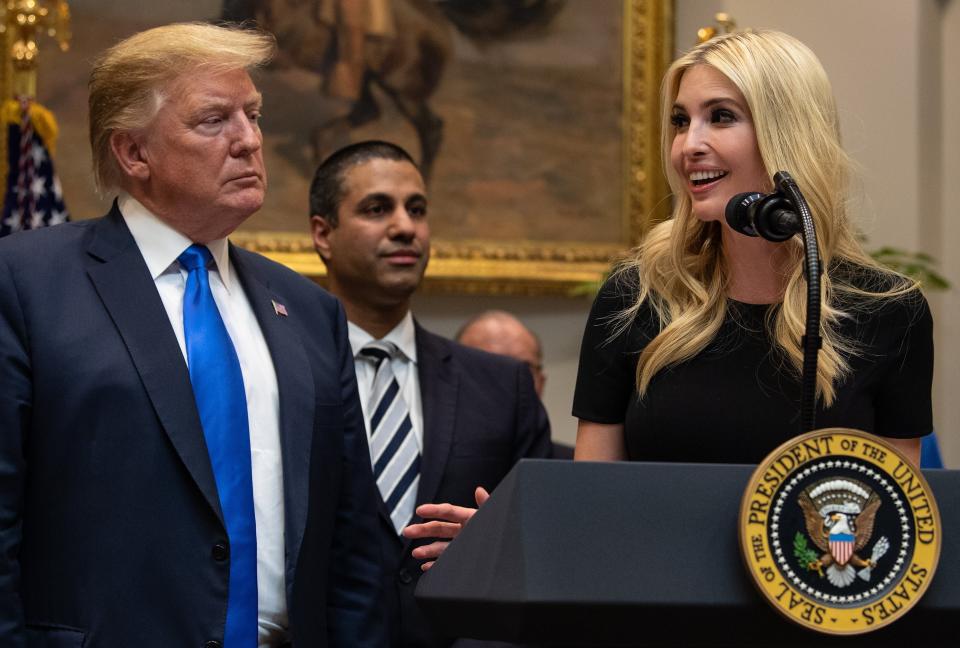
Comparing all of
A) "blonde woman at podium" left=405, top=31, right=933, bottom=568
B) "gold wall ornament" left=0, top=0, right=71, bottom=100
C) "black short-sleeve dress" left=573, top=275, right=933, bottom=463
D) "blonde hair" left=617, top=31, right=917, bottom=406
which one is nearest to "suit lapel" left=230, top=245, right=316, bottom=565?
"blonde woman at podium" left=405, top=31, right=933, bottom=568

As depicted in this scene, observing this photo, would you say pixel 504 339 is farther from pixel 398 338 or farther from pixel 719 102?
pixel 719 102

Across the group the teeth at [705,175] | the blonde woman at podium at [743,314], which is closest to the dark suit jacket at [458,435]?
the blonde woman at podium at [743,314]

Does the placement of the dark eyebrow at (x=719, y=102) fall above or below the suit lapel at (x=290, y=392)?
above

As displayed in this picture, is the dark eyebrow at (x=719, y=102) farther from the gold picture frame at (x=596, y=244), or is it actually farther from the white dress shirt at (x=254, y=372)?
the gold picture frame at (x=596, y=244)

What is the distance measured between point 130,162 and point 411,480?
1.34 metres

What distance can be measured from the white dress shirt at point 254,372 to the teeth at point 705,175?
38.8 inches

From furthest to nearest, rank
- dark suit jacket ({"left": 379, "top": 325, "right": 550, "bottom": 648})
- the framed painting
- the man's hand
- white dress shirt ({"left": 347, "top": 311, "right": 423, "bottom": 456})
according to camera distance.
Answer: the framed painting, white dress shirt ({"left": 347, "top": 311, "right": 423, "bottom": 456}), dark suit jacket ({"left": 379, "top": 325, "right": 550, "bottom": 648}), the man's hand

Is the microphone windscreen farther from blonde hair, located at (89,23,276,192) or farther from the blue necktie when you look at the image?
blonde hair, located at (89,23,276,192)

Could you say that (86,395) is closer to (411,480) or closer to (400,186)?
(411,480)

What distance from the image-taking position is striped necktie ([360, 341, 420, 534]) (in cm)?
411

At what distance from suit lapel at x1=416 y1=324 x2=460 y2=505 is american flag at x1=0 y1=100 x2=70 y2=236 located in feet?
6.71

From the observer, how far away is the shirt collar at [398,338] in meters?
4.39

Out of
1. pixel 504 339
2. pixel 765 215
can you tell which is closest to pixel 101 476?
pixel 765 215

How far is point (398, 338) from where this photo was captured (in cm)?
445
